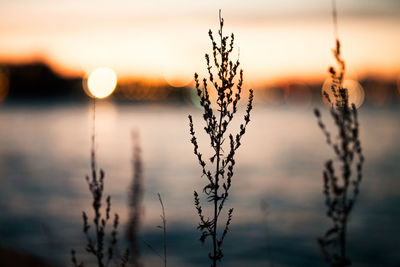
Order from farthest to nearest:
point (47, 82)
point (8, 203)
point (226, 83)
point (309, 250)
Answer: point (47, 82) → point (8, 203) → point (309, 250) → point (226, 83)

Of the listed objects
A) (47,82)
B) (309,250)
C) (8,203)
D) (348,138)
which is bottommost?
(309,250)

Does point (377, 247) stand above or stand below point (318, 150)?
below

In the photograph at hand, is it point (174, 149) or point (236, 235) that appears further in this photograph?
point (174, 149)

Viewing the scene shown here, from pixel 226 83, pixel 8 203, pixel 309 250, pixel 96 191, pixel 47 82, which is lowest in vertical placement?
pixel 309 250

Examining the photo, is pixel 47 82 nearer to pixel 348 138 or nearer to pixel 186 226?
pixel 186 226

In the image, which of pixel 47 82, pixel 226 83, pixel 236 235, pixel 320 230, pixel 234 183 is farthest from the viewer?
pixel 47 82

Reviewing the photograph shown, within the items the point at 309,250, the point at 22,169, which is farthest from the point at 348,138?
the point at 22,169

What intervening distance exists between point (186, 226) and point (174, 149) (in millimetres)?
36351

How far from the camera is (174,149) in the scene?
53344 mm

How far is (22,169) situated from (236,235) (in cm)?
2420

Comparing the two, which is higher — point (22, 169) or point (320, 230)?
point (22, 169)

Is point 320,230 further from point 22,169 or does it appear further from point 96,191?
point 22,169

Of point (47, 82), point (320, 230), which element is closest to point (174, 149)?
point (320, 230)

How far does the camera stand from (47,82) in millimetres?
195875
